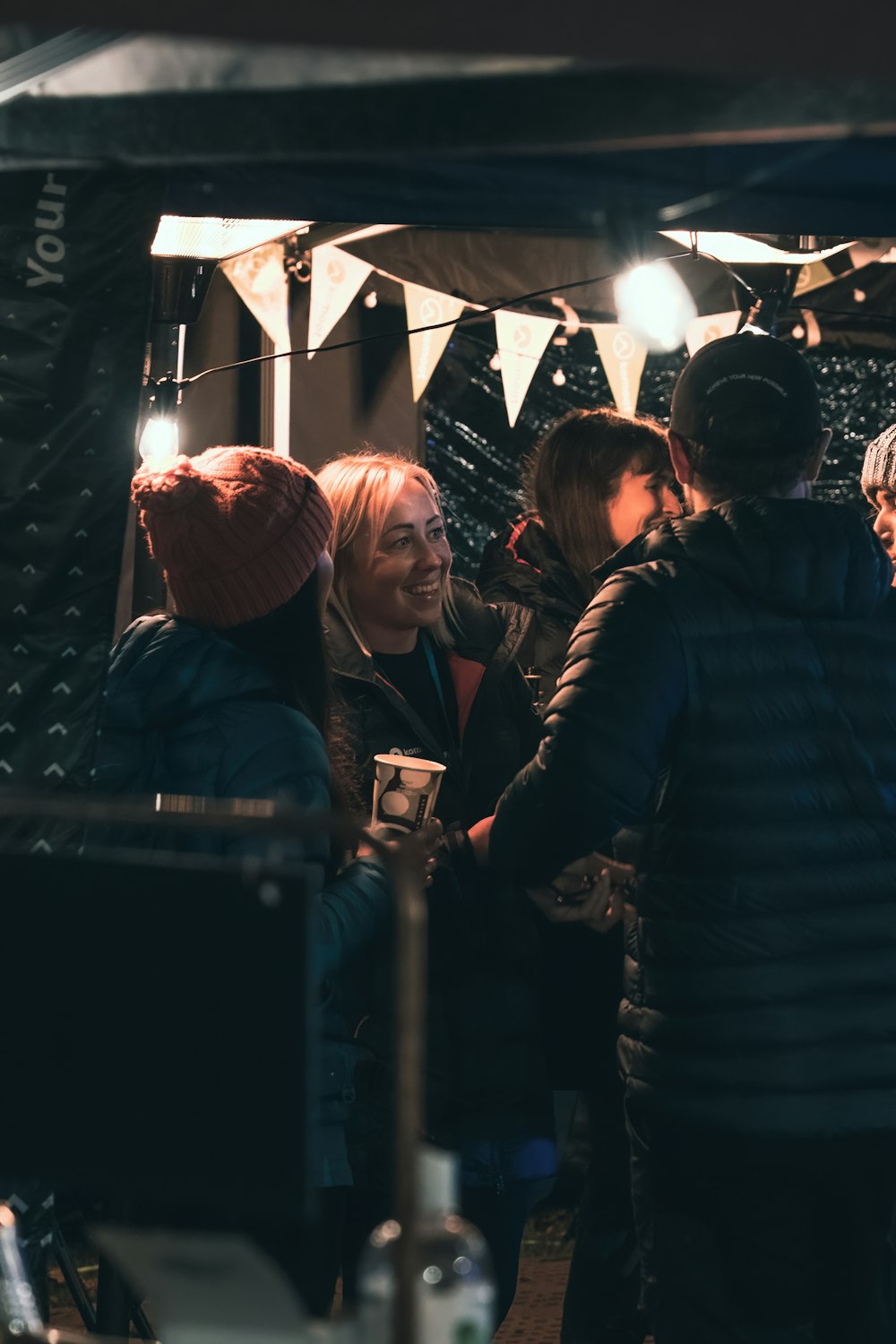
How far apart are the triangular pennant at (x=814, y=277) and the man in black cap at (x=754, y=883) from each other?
3.40m

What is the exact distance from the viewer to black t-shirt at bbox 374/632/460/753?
3184mm

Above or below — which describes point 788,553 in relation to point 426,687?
above

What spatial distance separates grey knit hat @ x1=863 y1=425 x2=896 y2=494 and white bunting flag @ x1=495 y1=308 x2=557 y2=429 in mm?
1573

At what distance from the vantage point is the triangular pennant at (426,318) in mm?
5359

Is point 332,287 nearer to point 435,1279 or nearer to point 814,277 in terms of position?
point 814,277

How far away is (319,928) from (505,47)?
1506 millimetres

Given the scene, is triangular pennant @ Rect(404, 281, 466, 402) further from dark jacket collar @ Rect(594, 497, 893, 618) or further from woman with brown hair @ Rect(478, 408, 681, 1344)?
dark jacket collar @ Rect(594, 497, 893, 618)

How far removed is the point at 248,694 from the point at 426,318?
3.14 m

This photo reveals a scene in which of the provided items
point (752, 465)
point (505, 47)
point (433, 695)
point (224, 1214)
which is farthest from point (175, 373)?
point (505, 47)

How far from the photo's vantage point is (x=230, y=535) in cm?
256

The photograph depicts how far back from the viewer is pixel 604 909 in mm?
3039

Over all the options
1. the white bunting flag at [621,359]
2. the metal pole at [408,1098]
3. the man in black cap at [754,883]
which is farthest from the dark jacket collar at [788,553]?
the white bunting flag at [621,359]

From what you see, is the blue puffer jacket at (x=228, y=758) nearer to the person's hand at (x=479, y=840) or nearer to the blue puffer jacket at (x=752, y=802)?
the person's hand at (x=479, y=840)

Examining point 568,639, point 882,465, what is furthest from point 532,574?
point 882,465
